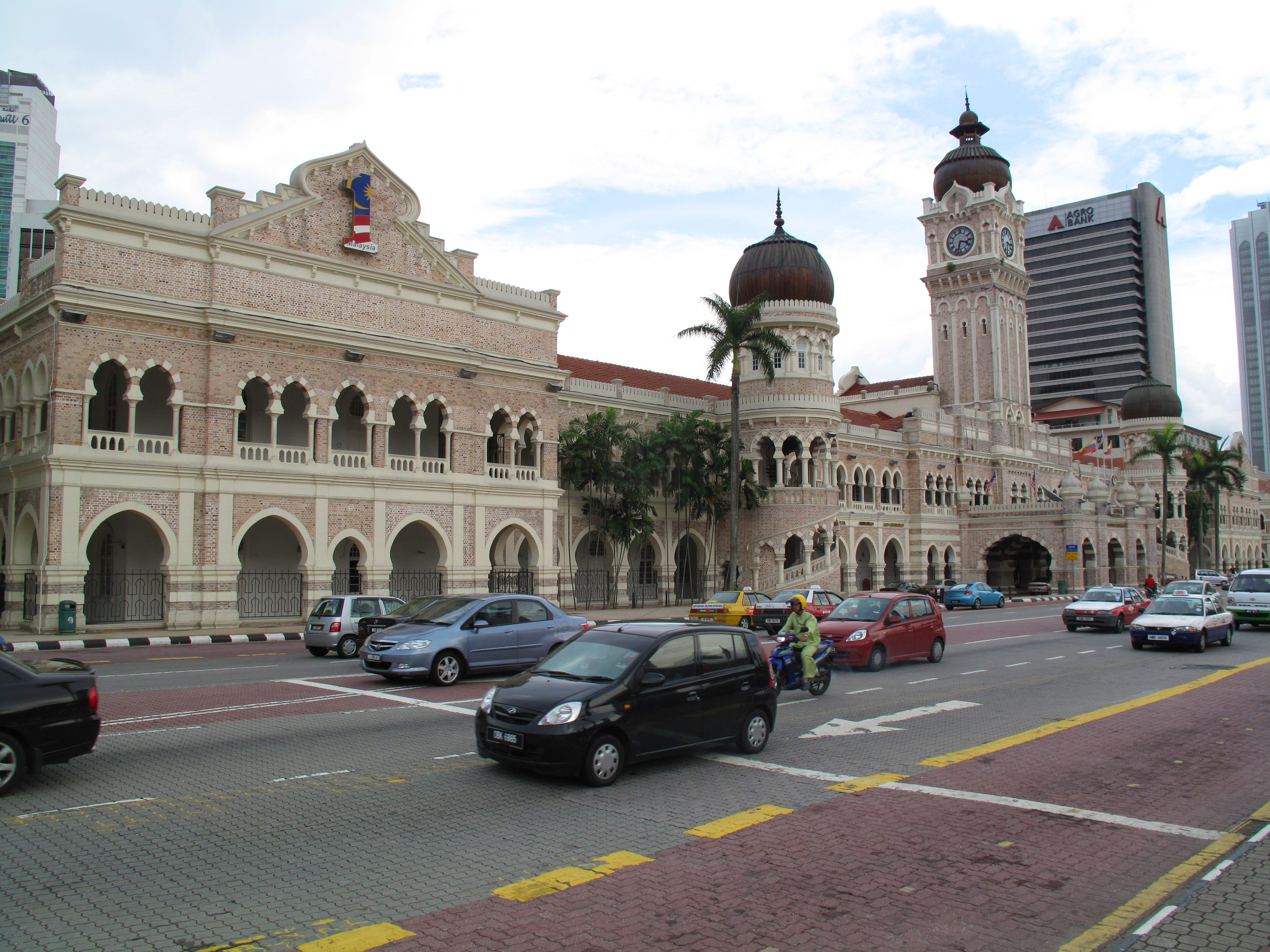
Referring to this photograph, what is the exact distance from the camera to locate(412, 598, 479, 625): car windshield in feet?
51.4

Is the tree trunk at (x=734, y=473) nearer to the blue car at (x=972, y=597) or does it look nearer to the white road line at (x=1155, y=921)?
the blue car at (x=972, y=597)

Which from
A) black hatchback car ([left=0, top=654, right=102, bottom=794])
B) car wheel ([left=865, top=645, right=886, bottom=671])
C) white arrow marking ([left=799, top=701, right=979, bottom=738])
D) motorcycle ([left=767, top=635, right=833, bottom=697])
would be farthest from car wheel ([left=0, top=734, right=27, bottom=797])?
car wheel ([left=865, top=645, right=886, bottom=671])

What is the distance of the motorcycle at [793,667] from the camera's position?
14.0m

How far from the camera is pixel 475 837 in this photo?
23.2 feet

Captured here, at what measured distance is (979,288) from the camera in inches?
2657

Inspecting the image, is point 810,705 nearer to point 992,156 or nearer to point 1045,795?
point 1045,795

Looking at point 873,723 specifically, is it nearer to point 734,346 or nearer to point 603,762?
point 603,762

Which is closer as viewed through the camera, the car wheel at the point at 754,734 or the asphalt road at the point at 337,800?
the asphalt road at the point at 337,800

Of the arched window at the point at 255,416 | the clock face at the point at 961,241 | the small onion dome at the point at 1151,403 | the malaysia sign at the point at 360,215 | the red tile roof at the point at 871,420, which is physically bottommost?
the arched window at the point at 255,416

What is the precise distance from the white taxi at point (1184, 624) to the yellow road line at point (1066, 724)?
3.91m

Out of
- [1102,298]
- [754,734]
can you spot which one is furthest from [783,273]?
[1102,298]

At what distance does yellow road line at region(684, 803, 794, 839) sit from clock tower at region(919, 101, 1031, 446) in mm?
60123

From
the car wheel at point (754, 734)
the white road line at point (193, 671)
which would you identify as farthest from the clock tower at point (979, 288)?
the car wheel at point (754, 734)

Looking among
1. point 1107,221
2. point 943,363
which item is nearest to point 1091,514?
point 943,363
